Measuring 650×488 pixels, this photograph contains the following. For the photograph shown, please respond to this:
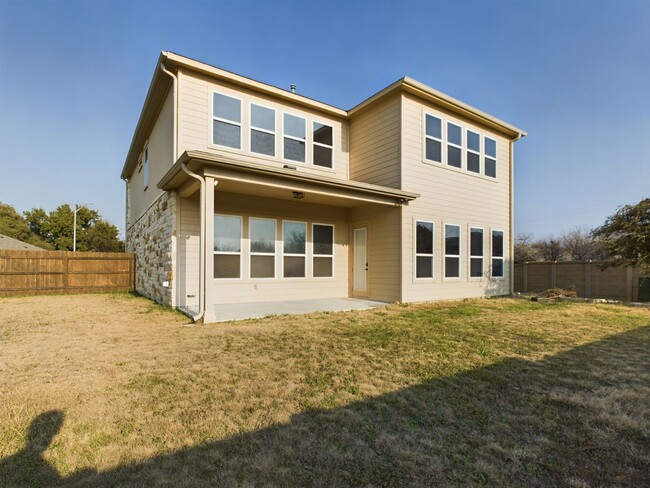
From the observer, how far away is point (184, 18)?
380 inches

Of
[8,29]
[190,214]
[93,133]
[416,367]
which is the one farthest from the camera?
[93,133]

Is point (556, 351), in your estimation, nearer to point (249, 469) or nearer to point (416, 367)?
point (416, 367)

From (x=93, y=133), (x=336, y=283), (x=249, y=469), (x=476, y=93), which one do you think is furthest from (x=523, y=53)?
(x=93, y=133)

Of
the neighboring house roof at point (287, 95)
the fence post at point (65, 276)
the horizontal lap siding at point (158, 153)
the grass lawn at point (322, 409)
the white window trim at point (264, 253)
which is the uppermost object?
the neighboring house roof at point (287, 95)

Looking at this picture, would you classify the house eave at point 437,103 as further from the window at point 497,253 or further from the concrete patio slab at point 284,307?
the concrete patio slab at point 284,307

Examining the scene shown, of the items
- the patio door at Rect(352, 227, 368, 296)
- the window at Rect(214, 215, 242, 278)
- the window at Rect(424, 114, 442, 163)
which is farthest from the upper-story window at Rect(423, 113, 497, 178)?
the window at Rect(214, 215, 242, 278)

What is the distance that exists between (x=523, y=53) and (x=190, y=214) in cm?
1225

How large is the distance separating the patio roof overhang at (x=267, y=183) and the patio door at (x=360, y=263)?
3.80 feet

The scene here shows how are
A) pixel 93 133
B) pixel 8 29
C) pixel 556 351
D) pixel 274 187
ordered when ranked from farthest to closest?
pixel 93 133
pixel 8 29
pixel 274 187
pixel 556 351

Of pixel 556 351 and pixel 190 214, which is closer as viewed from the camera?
pixel 556 351

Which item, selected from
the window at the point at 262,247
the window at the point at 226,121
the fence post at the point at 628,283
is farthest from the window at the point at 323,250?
the fence post at the point at 628,283

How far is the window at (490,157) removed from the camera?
446 inches

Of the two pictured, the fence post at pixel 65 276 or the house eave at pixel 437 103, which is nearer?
the house eave at pixel 437 103

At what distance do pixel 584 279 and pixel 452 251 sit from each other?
7.37 meters
